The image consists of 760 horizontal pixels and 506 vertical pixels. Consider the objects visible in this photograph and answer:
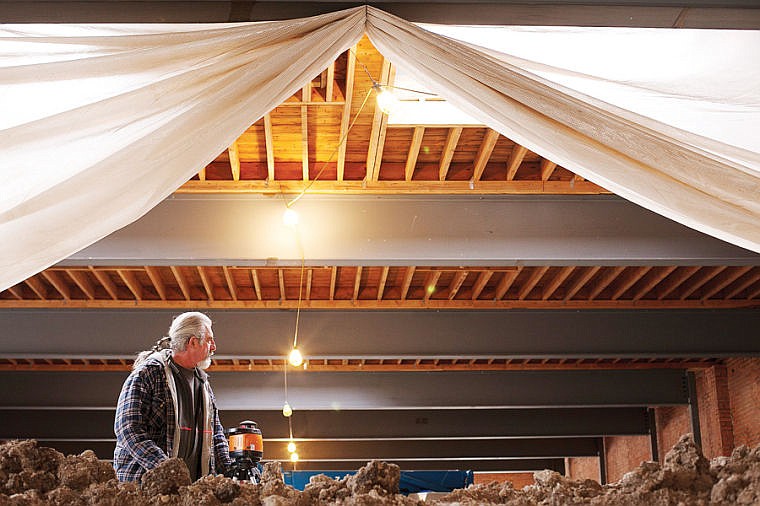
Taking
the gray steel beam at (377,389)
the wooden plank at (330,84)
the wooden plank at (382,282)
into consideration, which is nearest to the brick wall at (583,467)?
the gray steel beam at (377,389)

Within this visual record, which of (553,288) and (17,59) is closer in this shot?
(17,59)

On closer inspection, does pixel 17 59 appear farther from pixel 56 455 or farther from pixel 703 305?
pixel 703 305

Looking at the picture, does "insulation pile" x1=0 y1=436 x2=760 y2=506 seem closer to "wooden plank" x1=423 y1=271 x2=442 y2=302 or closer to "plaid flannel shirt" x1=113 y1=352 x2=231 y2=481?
"plaid flannel shirt" x1=113 y1=352 x2=231 y2=481

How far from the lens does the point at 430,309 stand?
9.23m

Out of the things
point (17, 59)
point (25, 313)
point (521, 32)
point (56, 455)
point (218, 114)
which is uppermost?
point (25, 313)

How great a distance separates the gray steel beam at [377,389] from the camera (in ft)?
37.3

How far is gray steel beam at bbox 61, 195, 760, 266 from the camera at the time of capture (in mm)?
6371

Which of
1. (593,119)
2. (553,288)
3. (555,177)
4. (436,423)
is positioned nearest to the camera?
(593,119)

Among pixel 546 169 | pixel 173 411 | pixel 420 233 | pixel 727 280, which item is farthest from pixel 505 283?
pixel 173 411

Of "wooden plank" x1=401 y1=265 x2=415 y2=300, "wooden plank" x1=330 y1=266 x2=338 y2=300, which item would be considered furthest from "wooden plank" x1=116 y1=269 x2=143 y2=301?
"wooden plank" x1=401 y1=265 x2=415 y2=300

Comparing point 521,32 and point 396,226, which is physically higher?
point 396,226

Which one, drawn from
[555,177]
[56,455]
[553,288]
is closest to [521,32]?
[56,455]

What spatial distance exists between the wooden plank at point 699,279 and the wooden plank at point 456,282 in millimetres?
2305

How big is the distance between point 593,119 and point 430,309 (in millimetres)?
6935
